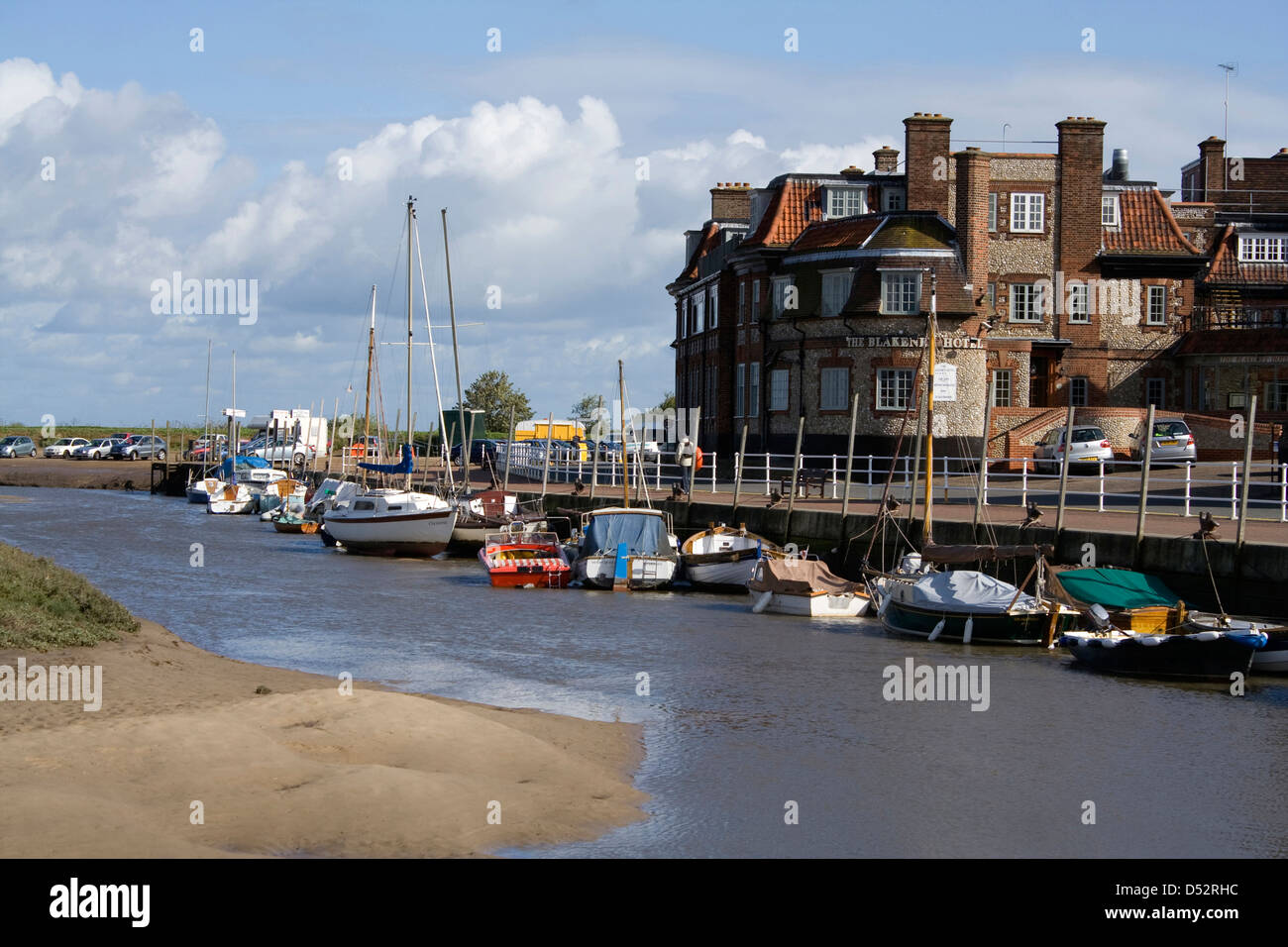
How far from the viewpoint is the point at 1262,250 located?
7050cm

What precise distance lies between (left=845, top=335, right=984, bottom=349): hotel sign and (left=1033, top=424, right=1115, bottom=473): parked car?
5.11 metres

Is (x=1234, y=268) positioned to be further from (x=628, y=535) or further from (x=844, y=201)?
(x=628, y=535)

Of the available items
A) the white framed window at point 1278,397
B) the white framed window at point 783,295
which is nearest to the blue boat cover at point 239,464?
the white framed window at point 783,295

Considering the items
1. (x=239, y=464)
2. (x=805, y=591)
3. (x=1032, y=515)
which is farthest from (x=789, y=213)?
(x=239, y=464)

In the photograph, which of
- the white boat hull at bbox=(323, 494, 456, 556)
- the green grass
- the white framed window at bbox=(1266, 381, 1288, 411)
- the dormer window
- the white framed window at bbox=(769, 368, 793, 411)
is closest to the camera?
the green grass

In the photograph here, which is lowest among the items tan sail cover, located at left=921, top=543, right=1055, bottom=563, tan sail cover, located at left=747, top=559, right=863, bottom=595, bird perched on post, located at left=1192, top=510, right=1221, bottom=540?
tan sail cover, located at left=747, top=559, right=863, bottom=595

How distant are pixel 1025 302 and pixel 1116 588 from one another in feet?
116

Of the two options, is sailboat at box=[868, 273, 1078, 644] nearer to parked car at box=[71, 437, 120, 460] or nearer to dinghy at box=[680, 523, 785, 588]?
dinghy at box=[680, 523, 785, 588]

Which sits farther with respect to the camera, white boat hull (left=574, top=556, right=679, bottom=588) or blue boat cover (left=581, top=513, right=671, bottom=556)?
blue boat cover (left=581, top=513, right=671, bottom=556)

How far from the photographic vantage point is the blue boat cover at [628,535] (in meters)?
38.9

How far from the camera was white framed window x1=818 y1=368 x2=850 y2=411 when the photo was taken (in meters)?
57.0

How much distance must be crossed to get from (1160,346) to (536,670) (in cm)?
4624

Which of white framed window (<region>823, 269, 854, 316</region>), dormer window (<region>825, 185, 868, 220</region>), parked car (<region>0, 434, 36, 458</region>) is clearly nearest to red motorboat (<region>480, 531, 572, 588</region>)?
white framed window (<region>823, 269, 854, 316</region>)

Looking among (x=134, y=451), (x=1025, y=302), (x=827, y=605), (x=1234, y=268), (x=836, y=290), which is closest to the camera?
(x=827, y=605)
